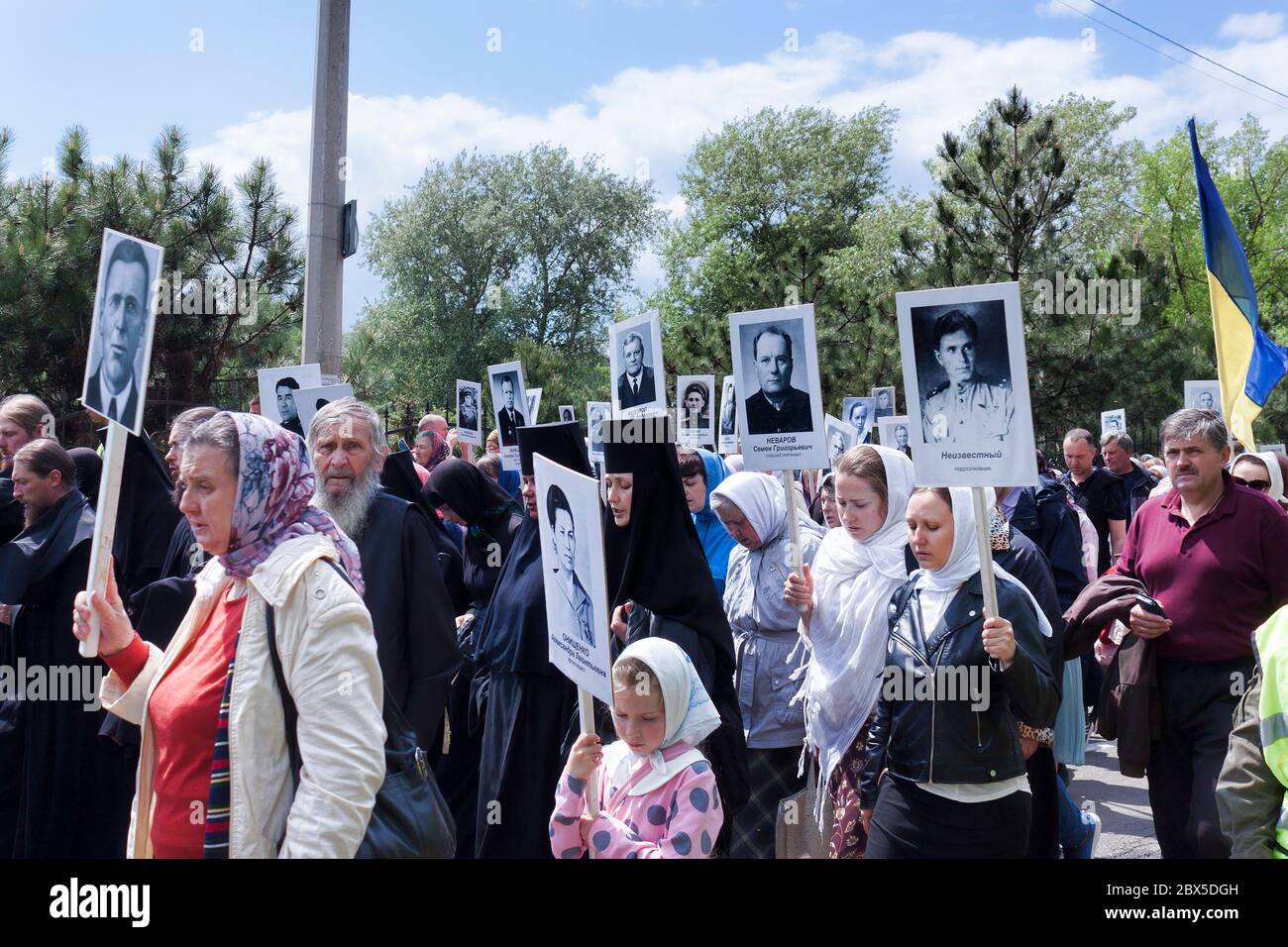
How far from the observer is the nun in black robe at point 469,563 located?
19.1ft

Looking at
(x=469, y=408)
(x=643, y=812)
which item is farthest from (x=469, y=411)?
(x=643, y=812)

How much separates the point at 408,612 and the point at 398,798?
76.3 inches

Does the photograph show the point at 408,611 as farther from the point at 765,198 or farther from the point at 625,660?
the point at 765,198

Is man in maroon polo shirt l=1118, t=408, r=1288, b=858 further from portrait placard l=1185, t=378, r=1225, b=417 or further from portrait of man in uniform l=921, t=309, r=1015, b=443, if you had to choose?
portrait placard l=1185, t=378, r=1225, b=417

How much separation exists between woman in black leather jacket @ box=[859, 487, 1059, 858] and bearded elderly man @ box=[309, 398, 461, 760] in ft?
5.39

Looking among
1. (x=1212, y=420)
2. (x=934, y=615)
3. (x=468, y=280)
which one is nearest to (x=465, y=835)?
(x=934, y=615)

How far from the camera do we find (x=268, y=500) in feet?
8.61

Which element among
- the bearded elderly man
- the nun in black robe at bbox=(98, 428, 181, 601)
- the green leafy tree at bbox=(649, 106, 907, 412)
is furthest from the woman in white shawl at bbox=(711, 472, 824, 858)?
the green leafy tree at bbox=(649, 106, 907, 412)

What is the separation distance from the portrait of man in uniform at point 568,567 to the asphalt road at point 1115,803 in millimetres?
3868

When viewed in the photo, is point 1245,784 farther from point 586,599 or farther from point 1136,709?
point 1136,709

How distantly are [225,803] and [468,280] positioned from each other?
3924 cm

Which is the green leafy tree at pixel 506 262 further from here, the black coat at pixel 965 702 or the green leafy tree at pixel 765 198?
the black coat at pixel 965 702

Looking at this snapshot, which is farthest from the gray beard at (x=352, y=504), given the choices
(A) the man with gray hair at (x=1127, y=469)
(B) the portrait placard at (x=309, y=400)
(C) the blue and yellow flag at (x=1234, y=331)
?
(A) the man with gray hair at (x=1127, y=469)
